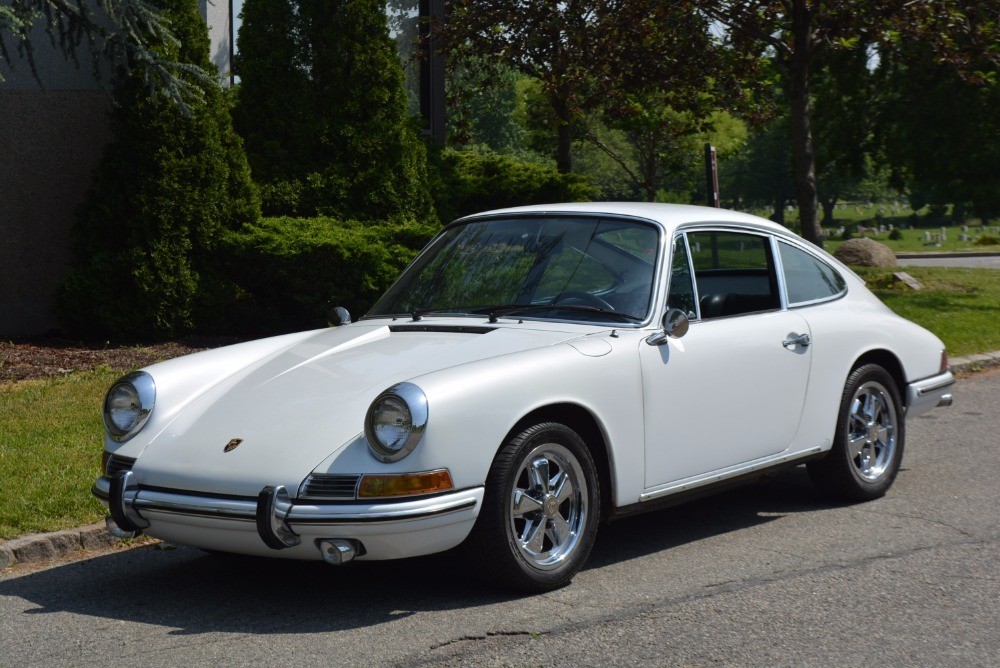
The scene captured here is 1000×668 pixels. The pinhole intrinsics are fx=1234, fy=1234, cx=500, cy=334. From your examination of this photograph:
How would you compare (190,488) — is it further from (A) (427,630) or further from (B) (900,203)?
(B) (900,203)

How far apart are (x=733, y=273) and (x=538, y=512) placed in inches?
80.3

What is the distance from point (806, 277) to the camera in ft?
22.0

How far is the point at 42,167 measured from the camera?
43.9 feet

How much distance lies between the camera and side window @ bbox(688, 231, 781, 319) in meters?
6.07

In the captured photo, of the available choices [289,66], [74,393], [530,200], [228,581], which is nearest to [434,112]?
[530,200]

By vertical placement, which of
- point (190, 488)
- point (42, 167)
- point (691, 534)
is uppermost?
point (42, 167)

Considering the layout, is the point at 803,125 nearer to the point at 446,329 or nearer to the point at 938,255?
the point at 446,329

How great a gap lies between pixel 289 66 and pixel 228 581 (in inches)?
377

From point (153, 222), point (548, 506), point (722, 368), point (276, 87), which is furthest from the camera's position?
point (276, 87)

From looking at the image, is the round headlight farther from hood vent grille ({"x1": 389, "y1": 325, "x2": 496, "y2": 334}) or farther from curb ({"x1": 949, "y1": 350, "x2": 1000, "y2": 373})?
curb ({"x1": 949, "y1": 350, "x2": 1000, "y2": 373})

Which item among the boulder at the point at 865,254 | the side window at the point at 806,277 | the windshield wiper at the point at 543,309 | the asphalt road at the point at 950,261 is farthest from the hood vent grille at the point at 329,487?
the asphalt road at the point at 950,261

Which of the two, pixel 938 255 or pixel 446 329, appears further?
pixel 938 255

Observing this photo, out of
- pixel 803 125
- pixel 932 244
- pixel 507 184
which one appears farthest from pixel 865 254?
pixel 932 244

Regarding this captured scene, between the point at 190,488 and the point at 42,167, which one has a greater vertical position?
the point at 42,167
